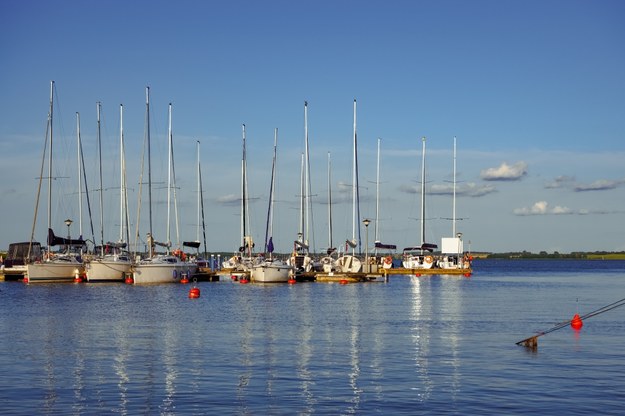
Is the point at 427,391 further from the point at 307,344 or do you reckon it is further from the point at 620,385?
the point at 307,344

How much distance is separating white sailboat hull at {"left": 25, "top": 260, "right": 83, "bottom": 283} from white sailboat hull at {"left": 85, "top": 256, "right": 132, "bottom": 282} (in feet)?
5.86

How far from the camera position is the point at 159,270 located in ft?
A: 329

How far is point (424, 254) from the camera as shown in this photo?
5876 inches

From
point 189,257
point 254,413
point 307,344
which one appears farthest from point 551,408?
point 189,257

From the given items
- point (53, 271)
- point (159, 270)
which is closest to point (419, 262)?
point (159, 270)

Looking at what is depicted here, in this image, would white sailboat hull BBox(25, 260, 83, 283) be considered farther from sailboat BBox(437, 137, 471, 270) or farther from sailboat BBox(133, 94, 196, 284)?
sailboat BBox(437, 137, 471, 270)

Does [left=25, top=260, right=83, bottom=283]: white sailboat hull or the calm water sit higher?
[left=25, top=260, right=83, bottom=283]: white sailboat hull

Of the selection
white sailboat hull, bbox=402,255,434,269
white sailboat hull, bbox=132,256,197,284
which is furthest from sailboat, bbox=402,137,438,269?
white sailboat hull, bbox=132,256,197,284

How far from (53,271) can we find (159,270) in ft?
43.2

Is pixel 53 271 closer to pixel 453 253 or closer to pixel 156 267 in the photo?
pixel 156 267

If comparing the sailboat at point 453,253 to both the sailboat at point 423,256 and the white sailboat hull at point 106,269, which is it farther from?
the white sailboat hull at point 106,269

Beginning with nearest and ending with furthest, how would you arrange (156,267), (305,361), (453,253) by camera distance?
(305,361), (156,267), (453,253)

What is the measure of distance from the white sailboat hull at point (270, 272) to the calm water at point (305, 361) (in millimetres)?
35976

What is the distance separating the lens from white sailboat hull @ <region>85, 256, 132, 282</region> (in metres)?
103
